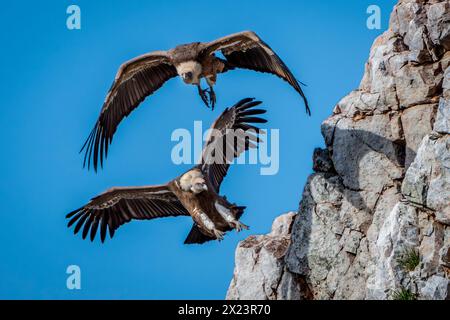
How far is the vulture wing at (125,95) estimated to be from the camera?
2881cm

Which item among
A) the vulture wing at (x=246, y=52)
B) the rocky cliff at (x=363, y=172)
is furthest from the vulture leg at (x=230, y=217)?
the vulture wing at (x=246, y=52)

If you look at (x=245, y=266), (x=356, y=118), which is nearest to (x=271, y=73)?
(x=356, y=118)

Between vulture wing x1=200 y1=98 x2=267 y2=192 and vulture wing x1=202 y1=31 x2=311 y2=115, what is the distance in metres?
0.89

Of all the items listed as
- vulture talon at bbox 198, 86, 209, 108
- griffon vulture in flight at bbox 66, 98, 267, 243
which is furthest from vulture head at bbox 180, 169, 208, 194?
vulture talon at bbox 198, 86, 209, 108

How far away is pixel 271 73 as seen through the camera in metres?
27.5

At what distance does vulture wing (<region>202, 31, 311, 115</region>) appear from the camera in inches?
1061

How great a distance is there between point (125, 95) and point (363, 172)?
5.41 meters

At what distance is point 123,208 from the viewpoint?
2889 cm

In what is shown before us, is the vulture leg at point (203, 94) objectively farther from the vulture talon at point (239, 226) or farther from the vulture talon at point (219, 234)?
the vulture talon at point (239, 226)

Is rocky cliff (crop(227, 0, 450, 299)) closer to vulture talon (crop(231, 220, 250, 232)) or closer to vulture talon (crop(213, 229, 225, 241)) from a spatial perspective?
vulture talon (crop(213, 229, 225, 241))
